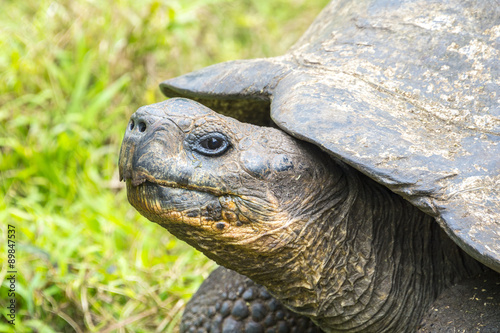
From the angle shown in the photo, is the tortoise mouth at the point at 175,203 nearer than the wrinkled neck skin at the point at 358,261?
Yes

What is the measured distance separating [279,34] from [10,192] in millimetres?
3560

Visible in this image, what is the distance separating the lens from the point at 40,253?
306 cm

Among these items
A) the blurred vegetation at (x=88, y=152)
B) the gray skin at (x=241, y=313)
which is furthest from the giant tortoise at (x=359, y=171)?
the blurred vegetation at (x=88, y=152)

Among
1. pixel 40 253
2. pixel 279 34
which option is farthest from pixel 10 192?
pixel 279 34

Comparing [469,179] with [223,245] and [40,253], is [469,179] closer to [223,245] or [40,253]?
[223,245]

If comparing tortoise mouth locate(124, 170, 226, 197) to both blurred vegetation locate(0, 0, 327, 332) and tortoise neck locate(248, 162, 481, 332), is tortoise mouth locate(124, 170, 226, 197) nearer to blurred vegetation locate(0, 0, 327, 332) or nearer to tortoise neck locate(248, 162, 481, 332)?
tortoise neck locate(248, 162, 481, 332)

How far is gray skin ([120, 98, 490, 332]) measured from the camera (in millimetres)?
1883

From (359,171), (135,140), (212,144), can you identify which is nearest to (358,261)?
(359,171)

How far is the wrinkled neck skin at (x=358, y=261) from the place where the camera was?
2051mm

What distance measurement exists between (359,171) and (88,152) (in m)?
2.65

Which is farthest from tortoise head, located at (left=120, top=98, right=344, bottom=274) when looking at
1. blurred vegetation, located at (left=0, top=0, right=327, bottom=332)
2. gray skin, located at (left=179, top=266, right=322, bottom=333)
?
blurred vegetation, located at (left=0, top=0, right=327, bottom=332)

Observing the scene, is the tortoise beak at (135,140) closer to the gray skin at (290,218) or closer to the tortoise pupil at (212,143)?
the gray skin at (290,218)

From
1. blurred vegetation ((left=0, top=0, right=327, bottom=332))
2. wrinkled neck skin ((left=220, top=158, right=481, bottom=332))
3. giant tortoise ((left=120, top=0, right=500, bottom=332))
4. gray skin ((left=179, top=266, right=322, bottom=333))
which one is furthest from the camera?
blurred vegetation ((left=0, top=0, right=327, bottom=332))

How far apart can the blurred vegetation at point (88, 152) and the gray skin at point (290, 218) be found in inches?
46.4
